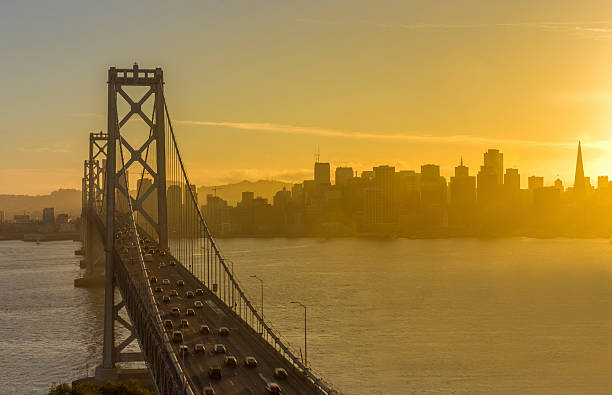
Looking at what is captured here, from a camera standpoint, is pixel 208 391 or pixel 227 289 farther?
pixel 227 289

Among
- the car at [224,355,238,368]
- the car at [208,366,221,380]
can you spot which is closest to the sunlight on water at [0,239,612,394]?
the car at [224,355,238,368]

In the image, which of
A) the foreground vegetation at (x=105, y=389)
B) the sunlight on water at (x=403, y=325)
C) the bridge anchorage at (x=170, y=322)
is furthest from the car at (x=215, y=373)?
the sunlight on water at (x=403, y=325)

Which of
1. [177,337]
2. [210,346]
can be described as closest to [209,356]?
[210,346]

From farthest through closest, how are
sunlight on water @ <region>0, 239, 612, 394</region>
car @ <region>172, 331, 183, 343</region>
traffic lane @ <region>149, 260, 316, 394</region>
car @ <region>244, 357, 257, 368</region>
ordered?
sunlight on water @ <region>0, 239, 612, 394</region> < car @ <region>172, 331, 183, 343</region> < car @ <region>244, 357, 257, 368</region> < traffic lane @ <region>149, 260, 316, 394</region>

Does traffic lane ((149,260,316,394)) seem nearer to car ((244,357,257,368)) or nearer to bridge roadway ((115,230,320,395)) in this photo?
bridge roadway ((115,230,320,395))

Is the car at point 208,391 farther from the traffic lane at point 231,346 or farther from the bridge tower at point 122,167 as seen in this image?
the bridge tower at point 122,167

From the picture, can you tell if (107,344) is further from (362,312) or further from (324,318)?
(362,312)

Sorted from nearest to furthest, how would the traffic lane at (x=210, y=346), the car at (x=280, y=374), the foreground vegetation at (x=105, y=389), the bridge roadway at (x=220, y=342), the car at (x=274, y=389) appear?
the car at (x=274, y=389), the bridge roadway at (x=220, y=342), the traffic lane at (x=210, y=346), the car at (x=280, y=374), the foreground vegetation at (x=105, y=389)

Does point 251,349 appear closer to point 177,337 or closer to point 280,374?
point 177,337

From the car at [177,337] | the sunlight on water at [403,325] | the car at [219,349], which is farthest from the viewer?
the sunlight on water at [403,325]
